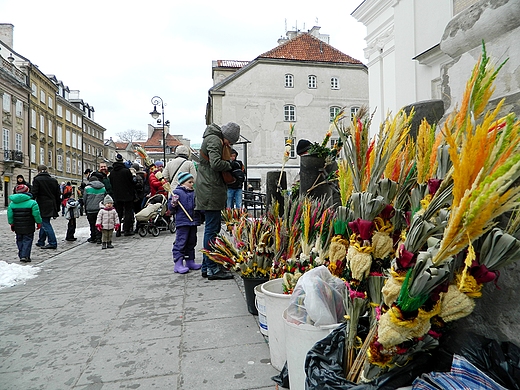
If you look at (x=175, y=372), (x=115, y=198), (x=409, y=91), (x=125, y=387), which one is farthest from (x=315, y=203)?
(x=409, y=91)

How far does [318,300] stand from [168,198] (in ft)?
20.6

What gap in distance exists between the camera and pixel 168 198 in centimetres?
766

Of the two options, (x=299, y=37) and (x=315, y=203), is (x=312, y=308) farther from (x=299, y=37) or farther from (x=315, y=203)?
(x=299, y=37)

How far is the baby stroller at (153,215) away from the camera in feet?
29.5

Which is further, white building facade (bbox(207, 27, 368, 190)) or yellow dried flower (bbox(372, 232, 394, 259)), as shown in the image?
white building facade (bbox(207, 27, 368, 190))

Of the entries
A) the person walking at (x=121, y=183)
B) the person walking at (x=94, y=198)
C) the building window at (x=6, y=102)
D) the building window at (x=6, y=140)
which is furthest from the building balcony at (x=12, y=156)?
the person walking at (x=94, y=198)

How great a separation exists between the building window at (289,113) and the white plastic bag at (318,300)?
27.4 metres

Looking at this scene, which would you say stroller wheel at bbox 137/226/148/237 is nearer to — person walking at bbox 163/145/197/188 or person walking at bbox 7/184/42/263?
person walking at bbox 163/145/197/188

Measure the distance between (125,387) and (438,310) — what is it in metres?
1.97

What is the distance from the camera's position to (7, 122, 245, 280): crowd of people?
450 cm

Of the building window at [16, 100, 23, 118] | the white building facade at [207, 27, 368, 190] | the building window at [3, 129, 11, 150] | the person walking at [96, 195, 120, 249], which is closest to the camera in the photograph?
the person walking at [96, 195, 120, 249]

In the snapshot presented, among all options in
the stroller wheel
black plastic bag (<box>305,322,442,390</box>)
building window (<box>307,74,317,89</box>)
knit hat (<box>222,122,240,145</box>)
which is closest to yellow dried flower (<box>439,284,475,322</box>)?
black plastic bag (<box>305,322,442,390</box>)

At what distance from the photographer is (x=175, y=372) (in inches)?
94.7

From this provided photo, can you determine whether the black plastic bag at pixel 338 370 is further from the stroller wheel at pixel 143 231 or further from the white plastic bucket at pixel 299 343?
the stroller wheel at pixel 143 231
